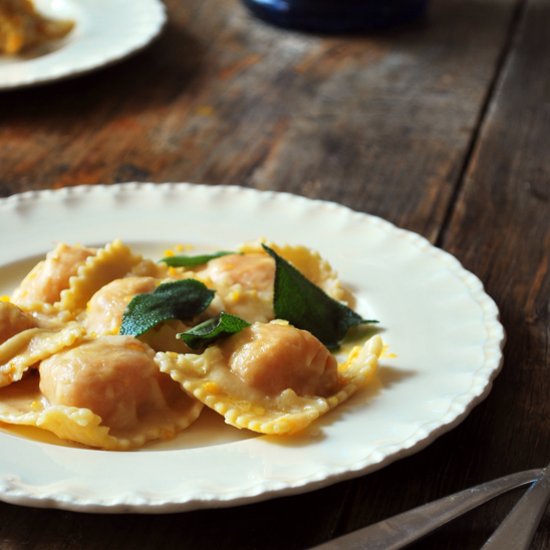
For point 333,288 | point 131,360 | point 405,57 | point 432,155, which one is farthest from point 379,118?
point 131,360

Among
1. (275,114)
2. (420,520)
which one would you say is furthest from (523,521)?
(275,114)

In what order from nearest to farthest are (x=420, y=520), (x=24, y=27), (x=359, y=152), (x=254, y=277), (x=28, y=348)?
(x=420, y=520) < (x=28, y=348) < (x=254, y=277) < (x=359, y=152) < (x=24, y=27)

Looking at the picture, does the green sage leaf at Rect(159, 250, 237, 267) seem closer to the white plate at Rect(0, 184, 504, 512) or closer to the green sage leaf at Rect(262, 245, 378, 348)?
the white plate at Rect(0, 184, 504, 512)

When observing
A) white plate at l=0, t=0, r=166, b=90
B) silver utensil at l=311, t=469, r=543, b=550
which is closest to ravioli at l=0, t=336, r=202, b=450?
silver utensil at l=311, t=469, r=543, b=550

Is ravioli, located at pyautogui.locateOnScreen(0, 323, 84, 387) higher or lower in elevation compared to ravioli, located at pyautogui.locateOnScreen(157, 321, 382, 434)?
lower

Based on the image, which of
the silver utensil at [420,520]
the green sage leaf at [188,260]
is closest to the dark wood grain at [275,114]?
the green sage leaf at [188,260]

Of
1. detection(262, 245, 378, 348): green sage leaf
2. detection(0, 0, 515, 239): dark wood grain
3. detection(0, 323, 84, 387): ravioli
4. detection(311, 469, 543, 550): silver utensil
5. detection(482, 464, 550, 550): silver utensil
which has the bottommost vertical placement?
detection(0, 0, 515, 239): dark wood grain

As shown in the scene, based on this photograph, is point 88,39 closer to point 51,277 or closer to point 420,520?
point 51,277
